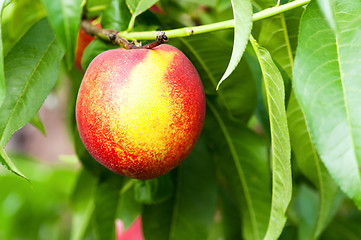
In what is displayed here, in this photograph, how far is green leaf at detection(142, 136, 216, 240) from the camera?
0.74 meters

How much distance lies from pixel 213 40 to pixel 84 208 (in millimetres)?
455

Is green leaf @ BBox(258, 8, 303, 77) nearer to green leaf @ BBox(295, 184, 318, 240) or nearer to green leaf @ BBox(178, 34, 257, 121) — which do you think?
green leaf @ BBox(178, 34, 257, 121)

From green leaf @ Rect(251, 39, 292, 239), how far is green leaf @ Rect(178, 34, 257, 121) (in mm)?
169

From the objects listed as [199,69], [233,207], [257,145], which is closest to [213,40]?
[199,69]

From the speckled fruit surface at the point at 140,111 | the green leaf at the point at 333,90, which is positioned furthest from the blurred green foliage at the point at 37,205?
the green leaf at the point at 333,90

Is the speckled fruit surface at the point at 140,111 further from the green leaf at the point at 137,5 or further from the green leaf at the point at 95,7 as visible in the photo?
the green leaf at the point at 95,7

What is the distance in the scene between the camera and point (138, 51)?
1.55 ft

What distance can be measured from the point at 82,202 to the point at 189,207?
0.25 meters

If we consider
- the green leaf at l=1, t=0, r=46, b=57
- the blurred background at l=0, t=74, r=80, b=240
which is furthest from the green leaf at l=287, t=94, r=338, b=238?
the blurred background at l=0, t=74, r=80, b=240

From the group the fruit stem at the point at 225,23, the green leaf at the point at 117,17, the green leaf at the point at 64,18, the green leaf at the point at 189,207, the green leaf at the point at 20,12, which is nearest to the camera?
the green leaf at the point at 64,18

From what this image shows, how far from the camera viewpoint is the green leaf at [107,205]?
2.52 ft

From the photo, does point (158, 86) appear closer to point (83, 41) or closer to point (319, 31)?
point (319, 31)

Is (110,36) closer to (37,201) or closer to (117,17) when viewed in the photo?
(117,17)

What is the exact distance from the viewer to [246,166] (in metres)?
0.70
